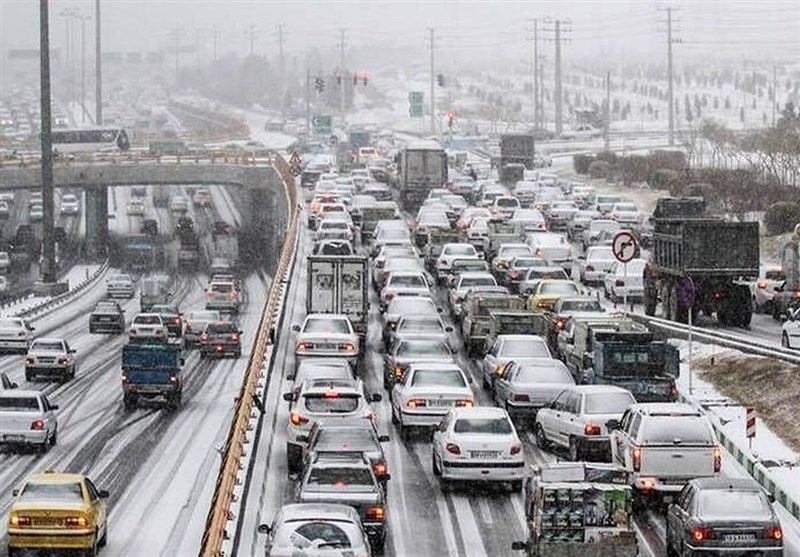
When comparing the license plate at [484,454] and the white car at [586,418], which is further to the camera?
the white car at [586,418]

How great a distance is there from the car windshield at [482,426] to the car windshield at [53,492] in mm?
6414

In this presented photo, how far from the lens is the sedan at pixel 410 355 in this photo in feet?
131

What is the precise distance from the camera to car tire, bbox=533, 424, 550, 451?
33097 millimetres

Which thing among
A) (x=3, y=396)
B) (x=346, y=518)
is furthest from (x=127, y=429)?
(x=346, y=518)

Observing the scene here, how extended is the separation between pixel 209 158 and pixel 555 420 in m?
88.8

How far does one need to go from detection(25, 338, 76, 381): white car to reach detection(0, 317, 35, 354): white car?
846cm

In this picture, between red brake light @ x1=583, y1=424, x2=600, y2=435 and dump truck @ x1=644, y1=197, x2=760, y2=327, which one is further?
dump truck @ x1=644, y1=197, x2=760, y2=327

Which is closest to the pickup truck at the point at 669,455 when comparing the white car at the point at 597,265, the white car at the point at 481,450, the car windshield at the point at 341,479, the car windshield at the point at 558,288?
the white car at the point at 481,450

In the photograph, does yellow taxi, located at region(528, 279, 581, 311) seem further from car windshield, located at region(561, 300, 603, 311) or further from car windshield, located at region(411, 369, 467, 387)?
car windshield, located at region(411, 369, 467, 387)

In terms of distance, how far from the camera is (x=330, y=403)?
104 ft

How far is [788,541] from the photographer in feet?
85.9

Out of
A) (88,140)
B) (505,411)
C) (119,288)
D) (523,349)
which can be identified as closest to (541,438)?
(505,411)

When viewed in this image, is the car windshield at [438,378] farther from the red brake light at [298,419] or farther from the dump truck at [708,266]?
the dump truck at [708,266]

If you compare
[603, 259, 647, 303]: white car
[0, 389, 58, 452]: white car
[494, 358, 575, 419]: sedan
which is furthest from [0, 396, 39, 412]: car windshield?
[603, 259, 647, 303]: white car
